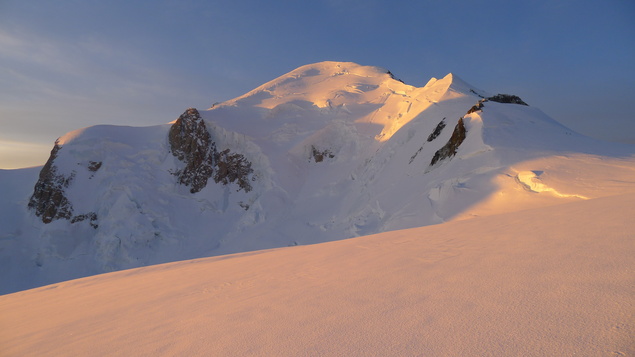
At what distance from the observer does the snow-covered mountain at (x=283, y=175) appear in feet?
38.9

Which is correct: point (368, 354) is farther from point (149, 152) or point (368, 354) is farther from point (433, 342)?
point (149, 152)

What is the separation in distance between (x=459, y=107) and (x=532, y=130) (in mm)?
6199

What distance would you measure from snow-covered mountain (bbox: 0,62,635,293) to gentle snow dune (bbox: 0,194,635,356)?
6131mm

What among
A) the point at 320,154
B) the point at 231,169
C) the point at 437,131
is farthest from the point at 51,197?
the point at 437,131

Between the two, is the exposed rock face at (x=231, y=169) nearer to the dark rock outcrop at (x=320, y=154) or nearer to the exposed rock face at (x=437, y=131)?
the dark rock outcrop at (x=320, y=154)

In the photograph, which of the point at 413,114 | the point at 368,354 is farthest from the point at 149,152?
the point at 368,354

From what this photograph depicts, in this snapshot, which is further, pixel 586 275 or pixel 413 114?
pixel 413 114

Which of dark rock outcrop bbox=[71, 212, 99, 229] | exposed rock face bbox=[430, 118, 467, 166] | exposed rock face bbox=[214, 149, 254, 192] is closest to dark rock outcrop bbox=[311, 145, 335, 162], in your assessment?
exposed rock face bbox=[214, 149, 254, 192]

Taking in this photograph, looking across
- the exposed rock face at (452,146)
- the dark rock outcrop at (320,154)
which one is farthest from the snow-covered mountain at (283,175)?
the dark rock outcrop at (320,154)

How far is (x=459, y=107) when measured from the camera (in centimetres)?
1989

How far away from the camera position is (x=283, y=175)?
25781 millimetres

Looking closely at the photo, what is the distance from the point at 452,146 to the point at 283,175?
568 inches

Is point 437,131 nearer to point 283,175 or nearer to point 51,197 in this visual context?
point 283,175

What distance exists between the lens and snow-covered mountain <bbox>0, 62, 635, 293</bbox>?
11.8 meters
